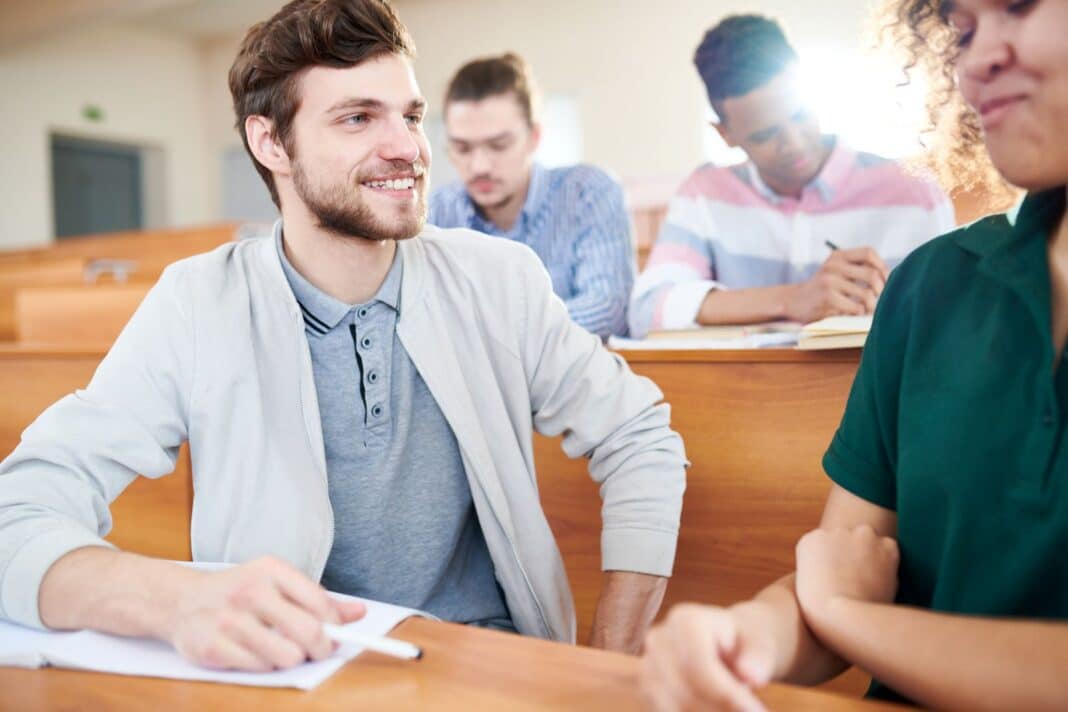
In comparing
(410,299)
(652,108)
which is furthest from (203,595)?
(652,108)

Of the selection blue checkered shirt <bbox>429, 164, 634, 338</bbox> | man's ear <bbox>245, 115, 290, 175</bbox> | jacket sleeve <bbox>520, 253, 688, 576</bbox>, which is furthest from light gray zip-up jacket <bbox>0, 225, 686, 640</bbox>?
blue checkered shirt <bbox>429, 164, 634, 338</bbox>

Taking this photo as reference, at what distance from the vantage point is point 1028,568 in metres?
0.63

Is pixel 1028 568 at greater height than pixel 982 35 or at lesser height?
lesser

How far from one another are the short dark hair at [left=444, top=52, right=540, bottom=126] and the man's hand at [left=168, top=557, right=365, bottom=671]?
187cm

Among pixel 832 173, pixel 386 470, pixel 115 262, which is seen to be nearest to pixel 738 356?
pixel 386 470

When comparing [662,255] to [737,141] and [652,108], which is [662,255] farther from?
[652,108]

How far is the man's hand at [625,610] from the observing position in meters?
1.06

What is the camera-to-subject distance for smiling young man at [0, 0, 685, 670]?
3.38ft

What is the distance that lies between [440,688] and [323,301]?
0.67 metres

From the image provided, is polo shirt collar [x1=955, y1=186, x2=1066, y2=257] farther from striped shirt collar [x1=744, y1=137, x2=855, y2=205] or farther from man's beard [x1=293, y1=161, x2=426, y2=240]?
striped shirt collar [x1=744, y1=137, x2=855, y2=205]

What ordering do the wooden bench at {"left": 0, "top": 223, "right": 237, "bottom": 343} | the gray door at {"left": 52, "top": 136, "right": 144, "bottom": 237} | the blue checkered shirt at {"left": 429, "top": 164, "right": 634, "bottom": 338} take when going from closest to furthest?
the blue checkered shirt at {"left": 429, "top": 164, "right": 634, "bottom": 338}
the wooden bench at {"left": 0, "top": 223, "right": 237, "bottom": 343}
the gray door at {"left": 52, "top": 136, "right": 144, "bottom": 237}

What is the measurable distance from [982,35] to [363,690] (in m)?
0.61

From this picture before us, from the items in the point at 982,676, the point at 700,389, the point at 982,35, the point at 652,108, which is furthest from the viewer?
the point at 652,108

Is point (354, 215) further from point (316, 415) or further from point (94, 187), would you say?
point (94, 187)
